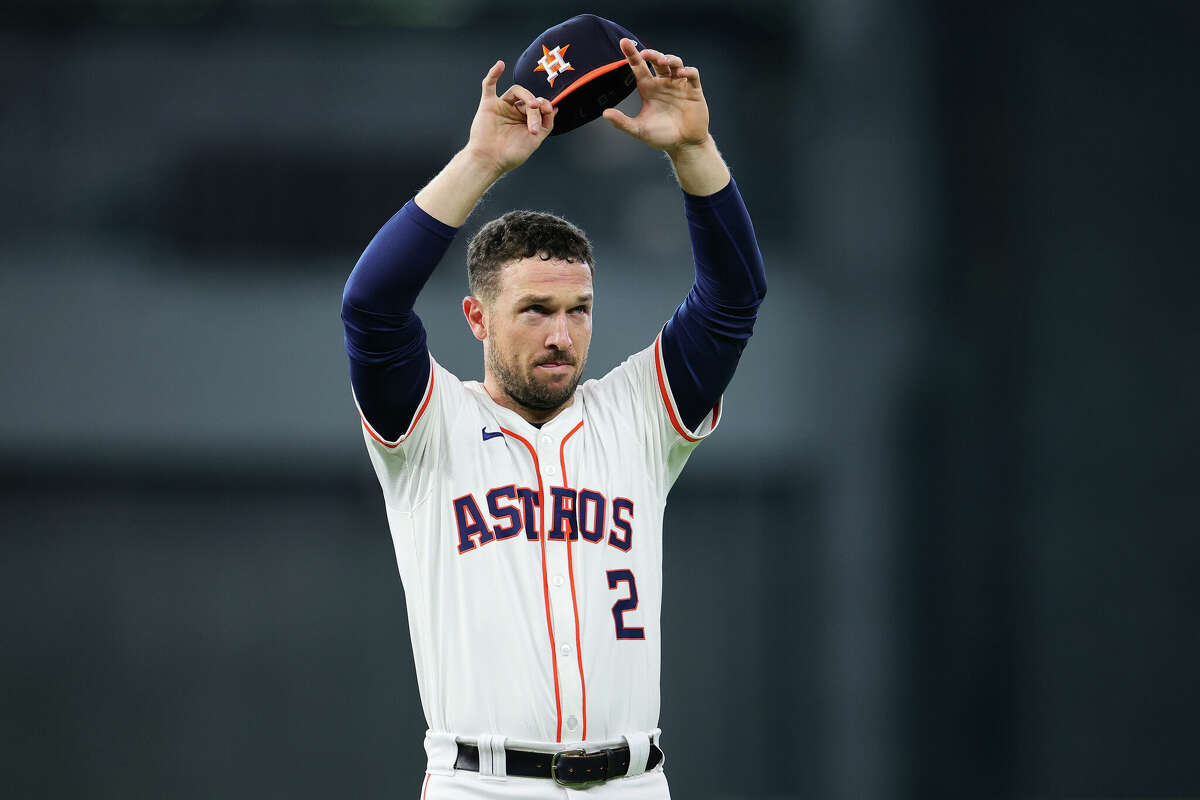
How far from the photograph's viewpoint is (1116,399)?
3.95 meters

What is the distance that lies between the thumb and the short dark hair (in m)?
0.24

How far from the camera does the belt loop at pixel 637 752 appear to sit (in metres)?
1.85

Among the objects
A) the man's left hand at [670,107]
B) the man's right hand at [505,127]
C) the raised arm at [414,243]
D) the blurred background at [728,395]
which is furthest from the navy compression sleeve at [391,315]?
the blurred background at [728,395]

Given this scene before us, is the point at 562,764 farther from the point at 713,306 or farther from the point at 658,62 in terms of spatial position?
the point at 658,62

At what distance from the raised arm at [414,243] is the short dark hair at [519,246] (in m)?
0.19

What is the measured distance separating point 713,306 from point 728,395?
75.0 inches

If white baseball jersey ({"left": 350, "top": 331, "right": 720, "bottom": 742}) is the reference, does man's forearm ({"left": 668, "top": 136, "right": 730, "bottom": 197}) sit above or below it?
above

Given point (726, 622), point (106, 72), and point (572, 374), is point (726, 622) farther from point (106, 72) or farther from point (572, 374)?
point (106, 72)

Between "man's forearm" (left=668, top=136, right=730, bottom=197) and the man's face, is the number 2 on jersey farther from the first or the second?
"man's forearm" (left=668, top=136, right=730, bottom=197)

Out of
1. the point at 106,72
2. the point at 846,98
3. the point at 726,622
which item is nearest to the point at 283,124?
the point at 106,72

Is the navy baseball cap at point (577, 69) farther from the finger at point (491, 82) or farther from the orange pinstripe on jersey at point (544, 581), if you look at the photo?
the orange pinstripe on jersey at point (544, 581)

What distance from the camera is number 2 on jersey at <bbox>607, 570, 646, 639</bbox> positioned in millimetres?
1896

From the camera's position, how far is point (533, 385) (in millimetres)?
1975

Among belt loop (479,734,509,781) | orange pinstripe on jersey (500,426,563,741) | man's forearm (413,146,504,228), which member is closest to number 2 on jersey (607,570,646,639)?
orange pinstripe on jersey (500,426,563,741)
